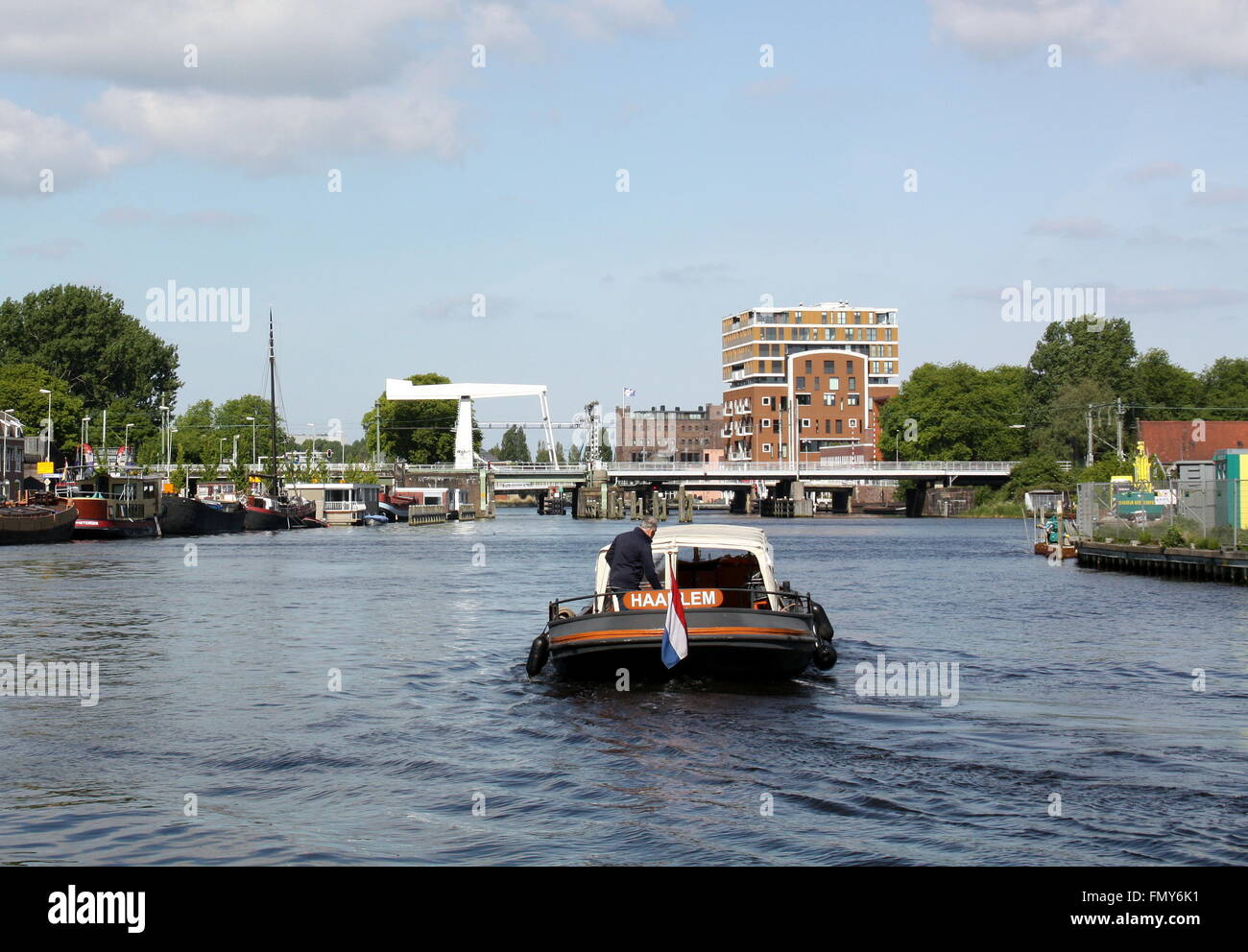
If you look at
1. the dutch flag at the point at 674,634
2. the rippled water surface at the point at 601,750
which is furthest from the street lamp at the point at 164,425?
the dutch flag at the point at 674,634

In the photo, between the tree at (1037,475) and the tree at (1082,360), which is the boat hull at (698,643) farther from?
the tree at (1082,360)

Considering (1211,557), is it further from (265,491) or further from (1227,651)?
(265,491)

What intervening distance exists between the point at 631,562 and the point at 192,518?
84.8 m

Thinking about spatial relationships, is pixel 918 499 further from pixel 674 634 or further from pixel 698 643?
pixel 674 634

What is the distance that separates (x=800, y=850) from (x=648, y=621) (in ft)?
27.4

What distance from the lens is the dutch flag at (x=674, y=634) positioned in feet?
60.4

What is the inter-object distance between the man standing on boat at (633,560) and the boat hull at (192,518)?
8094 cm

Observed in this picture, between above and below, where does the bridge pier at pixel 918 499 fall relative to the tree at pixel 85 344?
below

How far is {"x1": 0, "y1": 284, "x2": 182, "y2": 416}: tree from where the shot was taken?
465 feet

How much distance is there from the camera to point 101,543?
3214 inches
